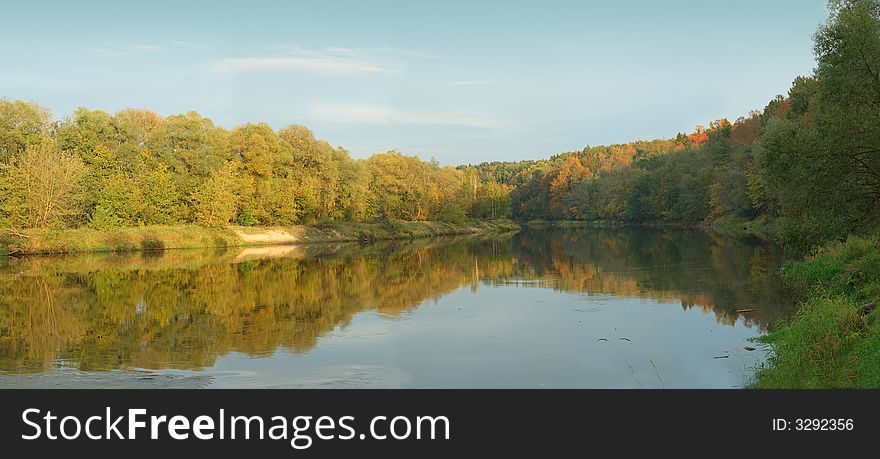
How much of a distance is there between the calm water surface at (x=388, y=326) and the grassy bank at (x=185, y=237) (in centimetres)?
1345

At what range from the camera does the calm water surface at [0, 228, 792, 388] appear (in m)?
12.8

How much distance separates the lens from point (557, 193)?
15712 centimetres

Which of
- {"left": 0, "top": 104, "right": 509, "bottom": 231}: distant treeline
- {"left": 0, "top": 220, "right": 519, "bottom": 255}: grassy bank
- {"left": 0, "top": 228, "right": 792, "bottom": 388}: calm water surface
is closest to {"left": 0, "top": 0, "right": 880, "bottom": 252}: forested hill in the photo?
{"left": 0, "top": 104, "right": 509, "bottom": 231}: distant treeline

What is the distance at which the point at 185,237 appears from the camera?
5628cm

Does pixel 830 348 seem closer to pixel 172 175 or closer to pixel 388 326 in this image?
pixel 388 326

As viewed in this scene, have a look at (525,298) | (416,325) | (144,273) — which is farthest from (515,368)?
(144,273)

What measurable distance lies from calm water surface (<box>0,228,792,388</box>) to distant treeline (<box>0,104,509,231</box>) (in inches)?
641

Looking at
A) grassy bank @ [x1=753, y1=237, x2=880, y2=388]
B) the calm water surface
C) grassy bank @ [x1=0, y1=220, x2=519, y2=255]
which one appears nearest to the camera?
grassy bank @ [x1=753, y1=237, x2=880, y2=388]

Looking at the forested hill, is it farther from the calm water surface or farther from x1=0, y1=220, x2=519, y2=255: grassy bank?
the calm water surface

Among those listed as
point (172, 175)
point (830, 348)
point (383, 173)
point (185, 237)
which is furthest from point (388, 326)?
point (383, 173)

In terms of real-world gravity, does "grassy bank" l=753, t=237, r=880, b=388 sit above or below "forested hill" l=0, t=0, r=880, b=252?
below

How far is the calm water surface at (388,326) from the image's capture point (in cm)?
1277

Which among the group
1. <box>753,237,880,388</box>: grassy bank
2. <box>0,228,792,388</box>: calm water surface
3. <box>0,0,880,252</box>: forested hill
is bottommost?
<box>0,228,792,388</box>: calm water surface

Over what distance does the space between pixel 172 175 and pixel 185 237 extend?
7.94 m
